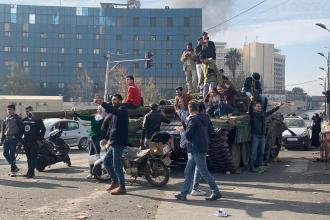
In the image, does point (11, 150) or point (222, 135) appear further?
point (11, 150)

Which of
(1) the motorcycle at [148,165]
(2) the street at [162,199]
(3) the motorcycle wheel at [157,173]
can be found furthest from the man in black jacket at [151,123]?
(3) the motorcycle wheel at [157,173]

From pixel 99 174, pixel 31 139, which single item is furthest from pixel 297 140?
pixel 31 139

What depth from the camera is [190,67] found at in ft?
62.5

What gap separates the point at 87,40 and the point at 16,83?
60.9 feet

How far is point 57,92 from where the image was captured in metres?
104

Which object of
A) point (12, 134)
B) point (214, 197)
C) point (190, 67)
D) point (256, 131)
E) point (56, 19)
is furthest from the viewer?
point (56, 19)

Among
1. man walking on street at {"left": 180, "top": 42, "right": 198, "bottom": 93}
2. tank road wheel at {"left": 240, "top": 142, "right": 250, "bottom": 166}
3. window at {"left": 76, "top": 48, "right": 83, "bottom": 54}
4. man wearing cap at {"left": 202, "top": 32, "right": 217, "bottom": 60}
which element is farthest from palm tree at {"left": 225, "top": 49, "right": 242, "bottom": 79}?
tank road wheel at {"left": 240, "top": 142, "right": 250, "bottom": 166}

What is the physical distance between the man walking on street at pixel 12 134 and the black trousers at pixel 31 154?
0.59 m

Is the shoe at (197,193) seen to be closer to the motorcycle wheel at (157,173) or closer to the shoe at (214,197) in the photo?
the shoe at (214,197)

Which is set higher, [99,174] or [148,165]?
[148,165]

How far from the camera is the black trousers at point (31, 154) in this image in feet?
45.0

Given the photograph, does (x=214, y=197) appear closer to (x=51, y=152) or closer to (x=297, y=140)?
(x=51, y=152)

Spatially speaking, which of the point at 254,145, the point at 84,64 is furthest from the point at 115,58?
the point at 254,145

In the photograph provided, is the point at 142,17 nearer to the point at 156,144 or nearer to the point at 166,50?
the point at 166,50
